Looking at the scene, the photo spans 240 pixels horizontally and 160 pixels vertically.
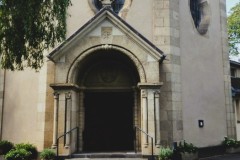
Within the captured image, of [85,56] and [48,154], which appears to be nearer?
[48,154]

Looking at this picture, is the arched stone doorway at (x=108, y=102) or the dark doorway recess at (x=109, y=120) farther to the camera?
the dark doorway recess at (x=109, y=120)

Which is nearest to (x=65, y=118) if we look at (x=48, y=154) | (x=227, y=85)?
(x=48, y=154)

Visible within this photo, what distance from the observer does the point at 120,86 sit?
13484 mm

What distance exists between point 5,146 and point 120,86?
557 centimetres

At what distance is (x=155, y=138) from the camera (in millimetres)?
11586

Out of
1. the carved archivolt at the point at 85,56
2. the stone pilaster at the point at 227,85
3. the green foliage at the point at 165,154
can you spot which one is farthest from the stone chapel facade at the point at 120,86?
the stone pilaster at the point at 227,85

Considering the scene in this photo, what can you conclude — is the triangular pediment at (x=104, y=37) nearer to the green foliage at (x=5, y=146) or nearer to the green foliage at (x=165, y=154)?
the green foliage at (x=165, y=154)

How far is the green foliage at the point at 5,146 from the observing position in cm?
1297

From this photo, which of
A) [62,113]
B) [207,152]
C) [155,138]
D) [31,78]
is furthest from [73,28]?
[207,152]

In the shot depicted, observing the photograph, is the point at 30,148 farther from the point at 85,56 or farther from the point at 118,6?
the point at 118,6

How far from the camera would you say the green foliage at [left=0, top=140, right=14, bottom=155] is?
13.0m

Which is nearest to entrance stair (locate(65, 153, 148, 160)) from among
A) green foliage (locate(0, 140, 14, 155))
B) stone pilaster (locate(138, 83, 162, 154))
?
stone pilaster (locate(138, 83, 162, 154))

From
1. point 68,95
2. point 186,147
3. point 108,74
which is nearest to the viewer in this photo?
point 68,95

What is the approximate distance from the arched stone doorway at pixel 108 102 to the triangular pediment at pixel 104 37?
88 centimetres
